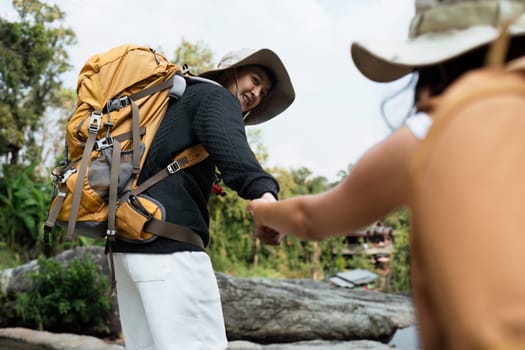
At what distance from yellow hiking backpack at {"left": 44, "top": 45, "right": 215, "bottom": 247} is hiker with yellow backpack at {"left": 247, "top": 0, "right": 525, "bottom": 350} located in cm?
127

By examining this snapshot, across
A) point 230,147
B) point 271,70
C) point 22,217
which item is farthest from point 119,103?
point 22,217

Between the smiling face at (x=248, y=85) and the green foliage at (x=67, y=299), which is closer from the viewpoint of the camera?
the smiling face at (x=248, y=85)

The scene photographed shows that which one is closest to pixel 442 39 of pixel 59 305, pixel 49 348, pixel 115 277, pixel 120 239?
pixel 120 239

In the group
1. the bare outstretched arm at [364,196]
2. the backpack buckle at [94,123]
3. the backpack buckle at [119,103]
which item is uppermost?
the backpack buckle at [119,103]

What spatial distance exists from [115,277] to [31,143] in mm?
10623

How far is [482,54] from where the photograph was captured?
3.25 feet

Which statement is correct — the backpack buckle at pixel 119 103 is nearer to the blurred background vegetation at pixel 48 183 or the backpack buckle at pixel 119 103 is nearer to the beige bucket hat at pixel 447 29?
the beige bucket hat at pixel 447 29

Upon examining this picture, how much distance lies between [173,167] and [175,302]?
1.44 ft

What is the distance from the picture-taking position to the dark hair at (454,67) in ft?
3.22

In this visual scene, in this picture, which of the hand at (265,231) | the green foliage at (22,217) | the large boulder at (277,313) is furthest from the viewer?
the green foliage at (22,217)

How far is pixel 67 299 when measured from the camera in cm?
694

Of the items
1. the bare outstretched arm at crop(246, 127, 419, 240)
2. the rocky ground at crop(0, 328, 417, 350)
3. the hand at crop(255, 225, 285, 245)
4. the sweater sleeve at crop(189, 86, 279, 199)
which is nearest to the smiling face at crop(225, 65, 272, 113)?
the sweater sleeve at crop(189, 86, 279, 199)

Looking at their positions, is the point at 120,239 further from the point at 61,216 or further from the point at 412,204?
the point at 412,204

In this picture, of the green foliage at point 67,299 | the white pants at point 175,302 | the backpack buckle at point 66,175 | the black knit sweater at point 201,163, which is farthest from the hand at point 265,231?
the green foliage at point 67,299
